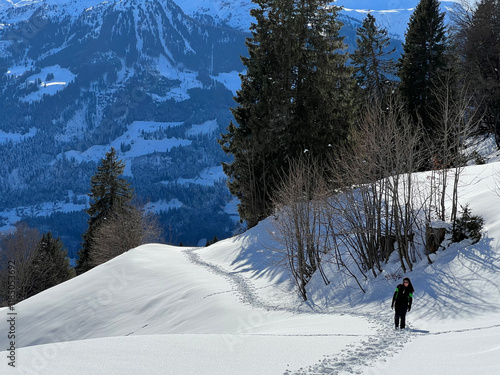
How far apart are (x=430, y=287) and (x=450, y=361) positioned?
8.49m

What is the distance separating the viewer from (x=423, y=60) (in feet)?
116

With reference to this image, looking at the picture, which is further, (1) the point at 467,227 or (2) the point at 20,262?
(2) the point at 20,262

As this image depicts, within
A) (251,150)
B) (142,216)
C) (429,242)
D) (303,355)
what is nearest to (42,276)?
(142,216)

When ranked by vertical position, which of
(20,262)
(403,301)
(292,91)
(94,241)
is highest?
(292,91)

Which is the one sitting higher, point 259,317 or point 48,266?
point 259,317

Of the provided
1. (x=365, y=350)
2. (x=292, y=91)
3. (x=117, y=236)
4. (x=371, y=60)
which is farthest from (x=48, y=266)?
(x=365, y=350)

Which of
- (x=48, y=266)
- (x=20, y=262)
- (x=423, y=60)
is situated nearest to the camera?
(x=423, y=60)

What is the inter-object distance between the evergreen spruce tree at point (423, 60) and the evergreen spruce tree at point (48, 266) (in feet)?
137

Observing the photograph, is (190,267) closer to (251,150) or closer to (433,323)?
(251,150)

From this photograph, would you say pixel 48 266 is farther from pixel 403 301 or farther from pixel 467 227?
pixel 403 301

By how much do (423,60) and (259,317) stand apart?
88.9 ft

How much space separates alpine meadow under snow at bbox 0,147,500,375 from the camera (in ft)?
26.6

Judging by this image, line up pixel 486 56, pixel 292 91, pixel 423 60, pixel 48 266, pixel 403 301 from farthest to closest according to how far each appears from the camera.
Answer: pixel 48 266 < pixel 423 60 < pixel 486 56 < pixel 292 91 < pixel 403 301

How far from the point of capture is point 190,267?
100 ft
